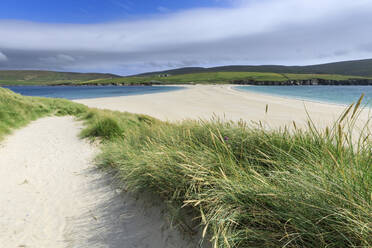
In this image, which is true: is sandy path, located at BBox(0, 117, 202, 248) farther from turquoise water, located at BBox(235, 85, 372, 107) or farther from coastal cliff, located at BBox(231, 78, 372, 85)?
coastal cliff, located at BBox(231, 78, 372, 85)

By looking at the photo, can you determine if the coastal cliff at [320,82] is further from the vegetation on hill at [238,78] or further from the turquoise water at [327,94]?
the turquoise water at [327,94]

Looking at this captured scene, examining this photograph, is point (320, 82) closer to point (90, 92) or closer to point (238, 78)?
point (238, 78)

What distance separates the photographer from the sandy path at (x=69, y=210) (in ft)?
9.62

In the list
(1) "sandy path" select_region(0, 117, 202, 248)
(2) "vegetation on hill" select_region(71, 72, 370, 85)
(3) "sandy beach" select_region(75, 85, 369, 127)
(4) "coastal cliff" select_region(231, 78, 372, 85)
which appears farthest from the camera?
(2) "vegetation on hill" select_region(71, 72, 370, 85)

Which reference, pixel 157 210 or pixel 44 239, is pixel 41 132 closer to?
pixel 44 239

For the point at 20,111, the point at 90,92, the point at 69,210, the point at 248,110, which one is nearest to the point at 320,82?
the point at 90,92

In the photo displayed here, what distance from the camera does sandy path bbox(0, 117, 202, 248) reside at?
2934mm

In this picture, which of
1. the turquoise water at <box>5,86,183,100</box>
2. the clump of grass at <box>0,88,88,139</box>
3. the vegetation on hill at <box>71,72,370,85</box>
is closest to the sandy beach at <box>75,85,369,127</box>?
the clump of grass at <box>0,88,88,139</box>

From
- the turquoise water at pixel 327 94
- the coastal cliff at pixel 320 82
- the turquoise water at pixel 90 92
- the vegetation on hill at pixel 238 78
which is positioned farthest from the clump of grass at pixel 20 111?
the vegetation on hill at pixel 238 78

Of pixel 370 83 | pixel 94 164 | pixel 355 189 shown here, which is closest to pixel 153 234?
pixel 355 189

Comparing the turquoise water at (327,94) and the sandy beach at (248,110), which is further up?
the sandy beach at (248,110)

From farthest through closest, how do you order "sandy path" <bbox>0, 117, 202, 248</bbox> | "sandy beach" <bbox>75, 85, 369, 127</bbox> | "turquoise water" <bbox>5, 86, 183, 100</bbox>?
"turquoise water" <bbox>5, 86, 183, 100</bbox> < "sandy beach" <bbox>75, 85, 369, 127</bbox> < "sandy path" <bbox>0, 117, 202, 248</bbox>

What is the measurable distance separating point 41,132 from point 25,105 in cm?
666

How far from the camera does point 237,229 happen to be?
2.03 metres
